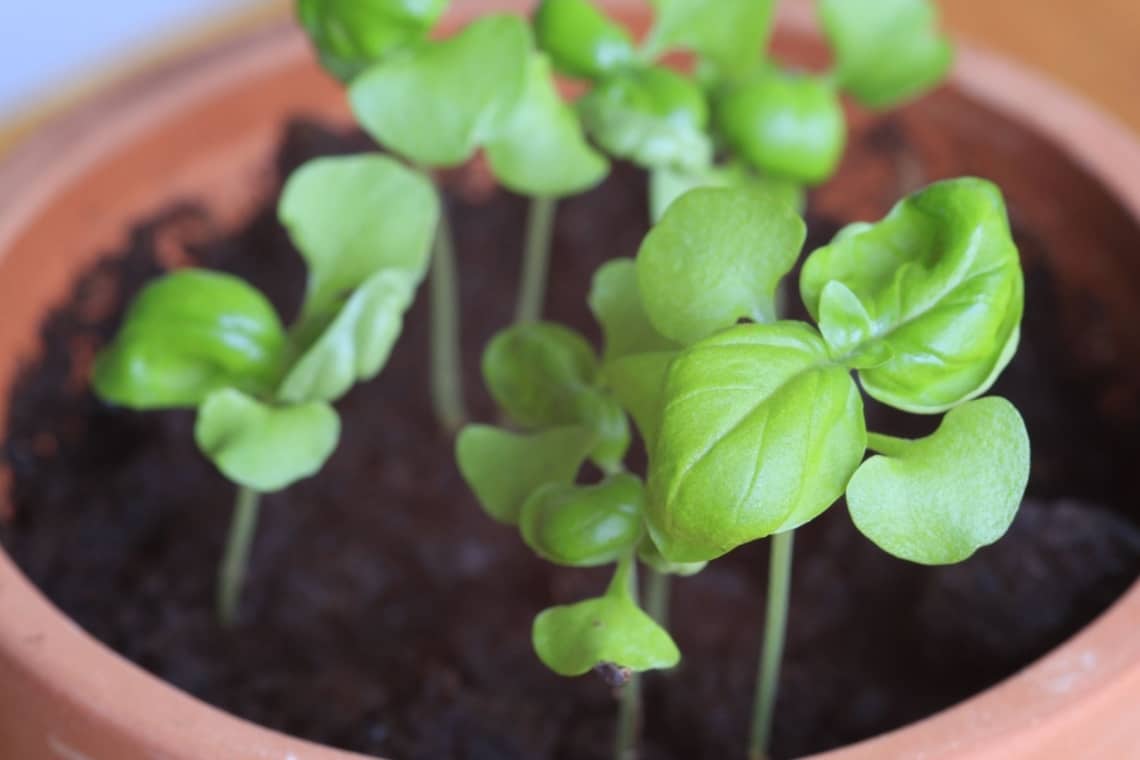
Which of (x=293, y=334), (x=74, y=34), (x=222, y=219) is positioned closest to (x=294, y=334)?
(x=293, y=334)

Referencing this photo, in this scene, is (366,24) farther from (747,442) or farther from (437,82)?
(747,442)

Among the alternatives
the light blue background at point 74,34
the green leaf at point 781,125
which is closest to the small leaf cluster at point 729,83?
the green leaf at point 781,125

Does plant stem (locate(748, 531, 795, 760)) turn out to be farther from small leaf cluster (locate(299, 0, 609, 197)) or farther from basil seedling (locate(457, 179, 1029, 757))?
small leaf cluster (locate(299, 0, 609, 197))

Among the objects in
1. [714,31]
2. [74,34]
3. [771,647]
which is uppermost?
[714,31]

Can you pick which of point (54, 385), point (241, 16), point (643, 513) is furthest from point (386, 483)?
point (241, 16)

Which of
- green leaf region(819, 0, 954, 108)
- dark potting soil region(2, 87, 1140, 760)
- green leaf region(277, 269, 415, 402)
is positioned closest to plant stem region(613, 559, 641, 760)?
dark potting soil region(2, 87, 1140, 760)

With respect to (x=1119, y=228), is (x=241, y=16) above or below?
below

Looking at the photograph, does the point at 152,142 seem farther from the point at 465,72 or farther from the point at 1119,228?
the point at 1119,228
